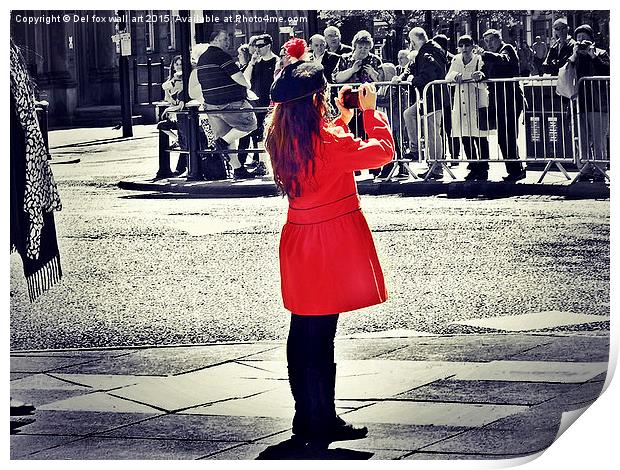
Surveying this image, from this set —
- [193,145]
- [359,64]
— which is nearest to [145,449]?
[193,145]

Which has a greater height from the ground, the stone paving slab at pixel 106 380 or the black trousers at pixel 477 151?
the black trousers at pixel 477 151

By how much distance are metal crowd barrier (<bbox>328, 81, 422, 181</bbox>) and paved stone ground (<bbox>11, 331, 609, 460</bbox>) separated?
0.59 m

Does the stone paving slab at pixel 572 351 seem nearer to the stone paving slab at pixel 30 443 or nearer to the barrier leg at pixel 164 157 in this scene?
the barrier leg at pixel 164 157

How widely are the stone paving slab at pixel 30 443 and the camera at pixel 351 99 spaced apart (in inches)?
57.5

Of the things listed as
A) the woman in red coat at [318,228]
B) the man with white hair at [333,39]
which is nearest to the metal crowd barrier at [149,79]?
the woman in red coat at [318,228]

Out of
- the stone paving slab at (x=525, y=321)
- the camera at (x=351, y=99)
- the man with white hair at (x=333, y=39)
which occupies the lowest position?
the stone paving slab at (x=525, y=321)

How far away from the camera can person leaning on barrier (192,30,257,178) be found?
7.56 m

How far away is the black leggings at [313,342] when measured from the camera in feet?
24.4

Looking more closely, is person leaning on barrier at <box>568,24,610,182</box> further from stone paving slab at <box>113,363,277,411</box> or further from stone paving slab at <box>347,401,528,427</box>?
stone paving slab at <box>113,363,277,411</box>

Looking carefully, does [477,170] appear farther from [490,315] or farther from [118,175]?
[118,175]

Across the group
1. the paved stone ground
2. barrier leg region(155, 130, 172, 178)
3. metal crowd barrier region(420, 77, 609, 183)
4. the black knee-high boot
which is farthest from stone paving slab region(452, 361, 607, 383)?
barrier leg region(155, 130, 172, 178)

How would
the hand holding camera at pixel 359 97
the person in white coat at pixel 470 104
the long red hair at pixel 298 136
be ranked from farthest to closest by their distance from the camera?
the person in white coat at pixel 470 104, the hand holding camera at pixel 359 97, the long red hair at pixel 298 136
